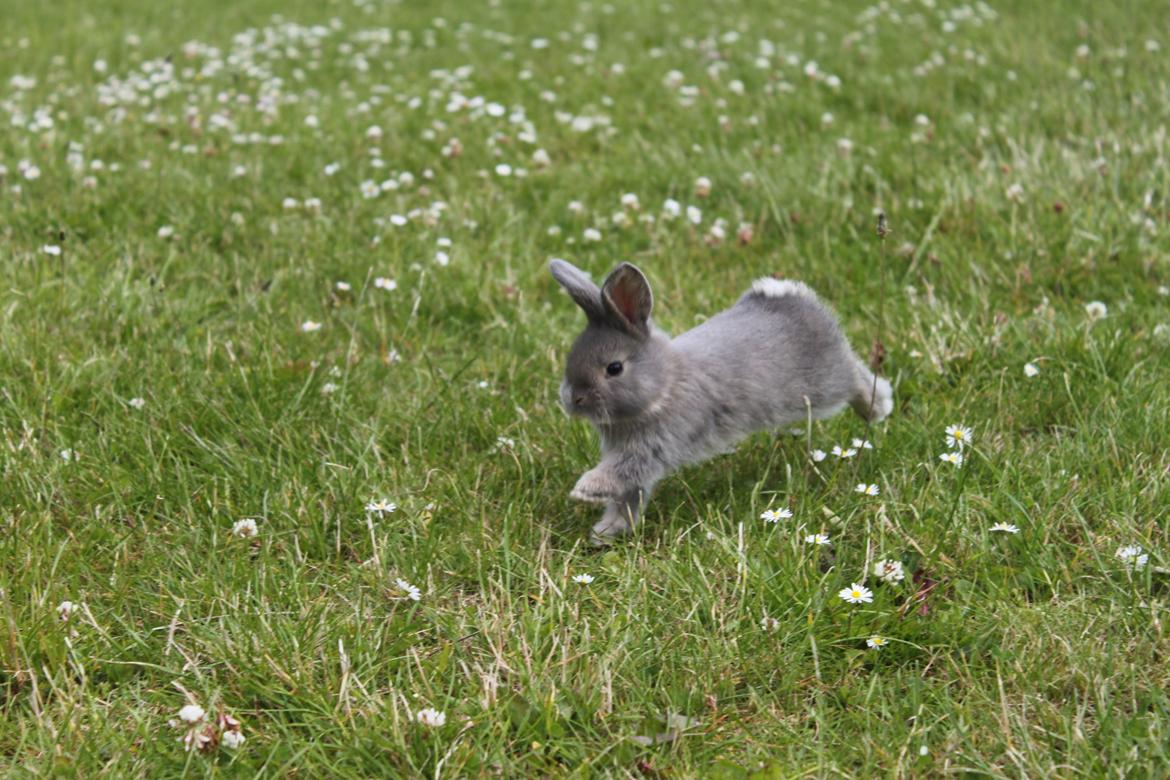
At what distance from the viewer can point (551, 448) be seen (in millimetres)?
4723

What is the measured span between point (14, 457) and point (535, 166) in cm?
400

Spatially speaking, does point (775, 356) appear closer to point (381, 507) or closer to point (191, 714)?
point (381, 507)

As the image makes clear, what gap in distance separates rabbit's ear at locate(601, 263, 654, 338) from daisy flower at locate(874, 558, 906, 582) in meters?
1.09

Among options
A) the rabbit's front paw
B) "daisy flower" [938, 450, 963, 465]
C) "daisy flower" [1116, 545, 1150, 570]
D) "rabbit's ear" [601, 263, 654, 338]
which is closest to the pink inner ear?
"rabbit's ear" [601, 263, 654, 338]

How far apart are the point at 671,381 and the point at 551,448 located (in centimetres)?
73

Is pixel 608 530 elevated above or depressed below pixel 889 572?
below

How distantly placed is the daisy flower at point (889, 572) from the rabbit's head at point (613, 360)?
3.01 ft

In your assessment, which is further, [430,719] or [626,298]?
[626,298]

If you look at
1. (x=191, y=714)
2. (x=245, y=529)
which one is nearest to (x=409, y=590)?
(x=245, y=529)

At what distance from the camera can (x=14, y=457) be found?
175 inches

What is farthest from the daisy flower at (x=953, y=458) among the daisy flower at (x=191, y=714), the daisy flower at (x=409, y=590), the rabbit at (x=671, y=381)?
the daisy flower at (x=191, y=714)

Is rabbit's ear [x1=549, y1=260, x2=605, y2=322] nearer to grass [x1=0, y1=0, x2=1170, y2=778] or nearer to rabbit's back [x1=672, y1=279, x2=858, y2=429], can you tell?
rabbit's back [x1=672, y1=279, x2=858, y2=429]

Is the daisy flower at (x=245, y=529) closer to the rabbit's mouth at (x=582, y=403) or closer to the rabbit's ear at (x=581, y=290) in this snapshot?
the rabbit's mouth at (x=582, y=403)

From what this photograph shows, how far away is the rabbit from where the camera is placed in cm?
410
